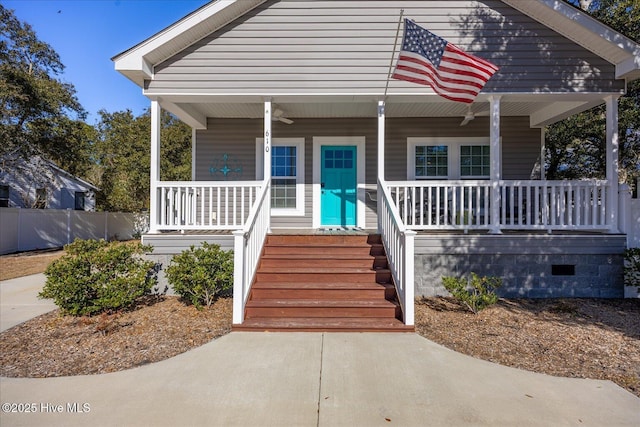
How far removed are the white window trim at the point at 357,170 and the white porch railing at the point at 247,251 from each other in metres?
2.25

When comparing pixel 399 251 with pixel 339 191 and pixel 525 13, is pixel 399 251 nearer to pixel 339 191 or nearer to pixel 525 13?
pixel 339 191

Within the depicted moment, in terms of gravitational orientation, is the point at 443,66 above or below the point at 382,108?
above

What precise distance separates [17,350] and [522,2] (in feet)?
30.7

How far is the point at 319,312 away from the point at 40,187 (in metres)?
20.7

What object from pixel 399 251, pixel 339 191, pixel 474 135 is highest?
pixel 474 135

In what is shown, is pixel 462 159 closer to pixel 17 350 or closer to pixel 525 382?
pixel 525 382

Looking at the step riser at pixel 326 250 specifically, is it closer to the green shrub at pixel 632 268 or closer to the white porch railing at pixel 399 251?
the white porch railing at pixel 399 251

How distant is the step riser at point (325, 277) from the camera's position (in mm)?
5539

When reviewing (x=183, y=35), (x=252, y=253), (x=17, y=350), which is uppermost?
(x=183, y=35)

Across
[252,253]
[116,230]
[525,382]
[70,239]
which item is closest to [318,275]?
[252,253]

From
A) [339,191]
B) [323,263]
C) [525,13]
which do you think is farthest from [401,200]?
[525,13]

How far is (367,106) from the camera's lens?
25.4 feet

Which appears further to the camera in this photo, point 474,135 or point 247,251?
point 474,135

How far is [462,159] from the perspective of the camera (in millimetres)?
8656
